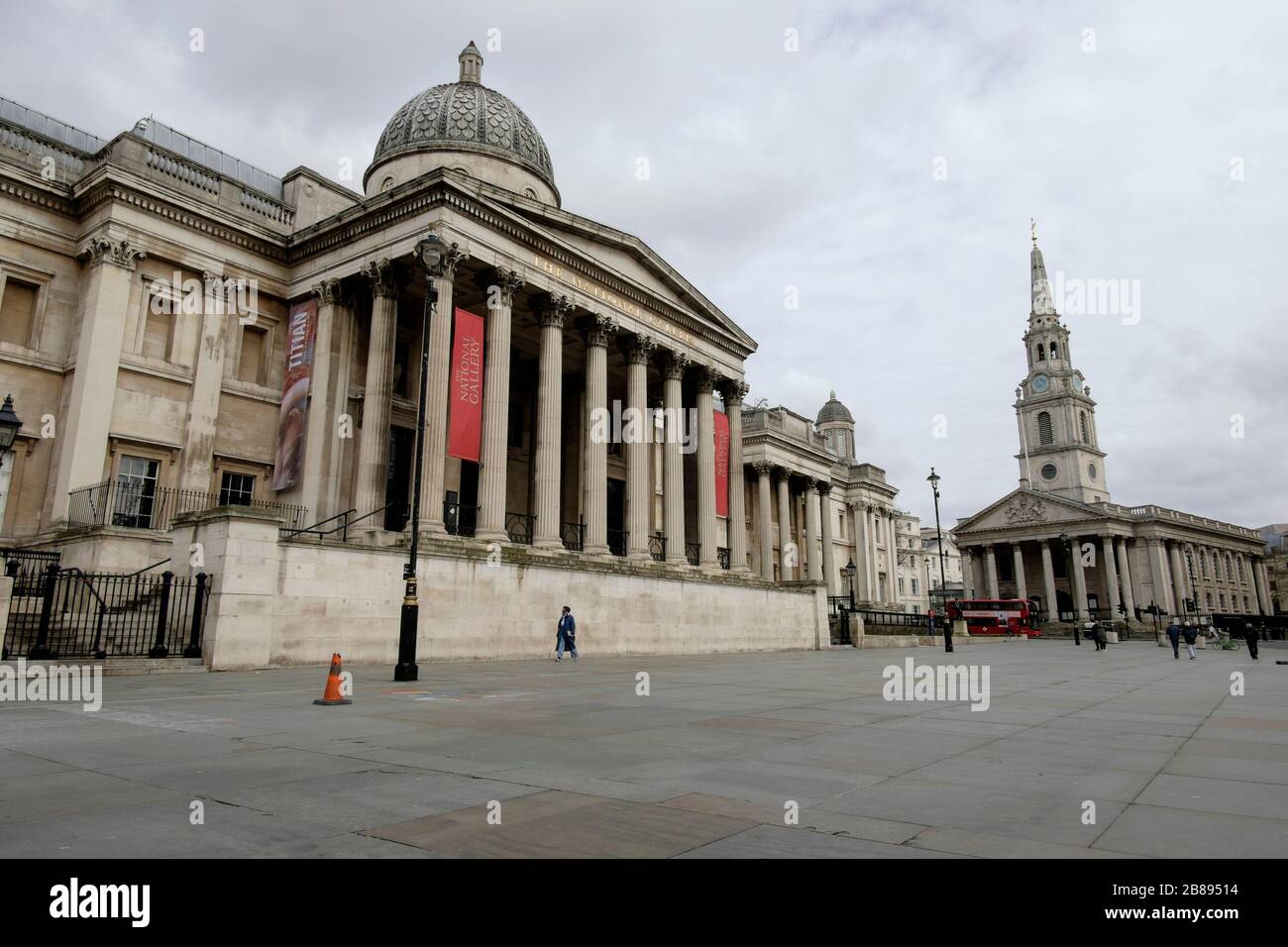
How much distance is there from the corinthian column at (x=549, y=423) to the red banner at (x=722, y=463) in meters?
9.93

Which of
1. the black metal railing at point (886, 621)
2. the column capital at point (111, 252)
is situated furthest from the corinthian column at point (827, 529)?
the column capital at point (111, 252)

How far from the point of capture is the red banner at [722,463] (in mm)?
36000

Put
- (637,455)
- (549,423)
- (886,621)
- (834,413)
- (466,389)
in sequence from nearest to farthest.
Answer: (466,389), (549,423), (637,455), (886,621), (834,413)

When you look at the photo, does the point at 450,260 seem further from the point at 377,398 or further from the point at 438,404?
the point at 377,398

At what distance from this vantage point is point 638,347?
32438mm

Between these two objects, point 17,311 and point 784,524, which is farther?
point 784,524

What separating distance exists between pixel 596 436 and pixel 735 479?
11.2 meters

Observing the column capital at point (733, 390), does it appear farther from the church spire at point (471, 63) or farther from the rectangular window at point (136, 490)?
the rectangular window at point (136, 490)

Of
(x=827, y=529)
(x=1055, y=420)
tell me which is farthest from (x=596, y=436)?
(x=1055, y=420)

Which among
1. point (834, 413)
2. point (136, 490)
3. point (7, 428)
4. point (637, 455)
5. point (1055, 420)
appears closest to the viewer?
point (7, 428)
